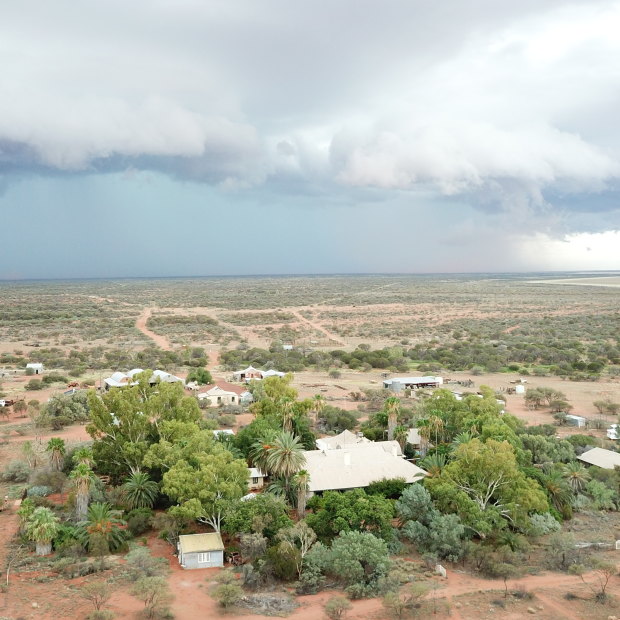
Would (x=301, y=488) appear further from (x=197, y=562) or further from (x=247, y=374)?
(x=247, y=374)

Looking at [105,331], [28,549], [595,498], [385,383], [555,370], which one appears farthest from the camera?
[105,331]

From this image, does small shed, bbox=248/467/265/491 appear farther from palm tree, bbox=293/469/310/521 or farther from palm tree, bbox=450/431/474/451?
palm tree, bbox=450/431/474/451

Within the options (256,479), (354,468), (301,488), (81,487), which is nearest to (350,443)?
(354,468)

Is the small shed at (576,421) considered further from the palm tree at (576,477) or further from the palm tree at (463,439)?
the palm tree at (463,439)

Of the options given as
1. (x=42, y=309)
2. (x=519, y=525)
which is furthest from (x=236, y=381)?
(x=42, y=309)

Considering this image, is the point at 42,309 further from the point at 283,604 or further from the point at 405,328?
the point at 283,604

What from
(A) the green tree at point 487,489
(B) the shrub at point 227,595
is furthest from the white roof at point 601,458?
(B) the shrub at point 227,595
